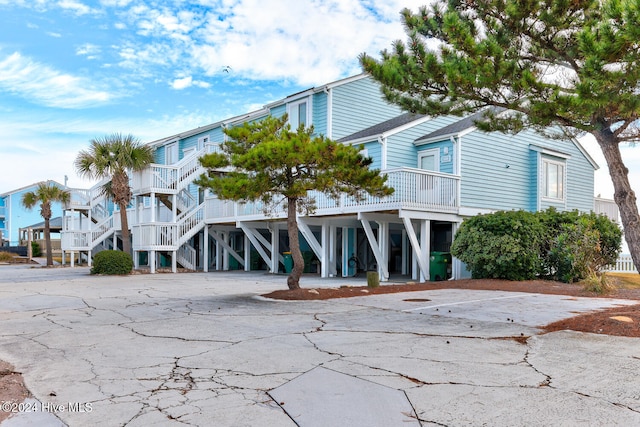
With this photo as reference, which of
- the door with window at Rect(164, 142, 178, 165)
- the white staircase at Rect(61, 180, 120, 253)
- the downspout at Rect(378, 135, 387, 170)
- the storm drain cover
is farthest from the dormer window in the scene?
the storm drain cover

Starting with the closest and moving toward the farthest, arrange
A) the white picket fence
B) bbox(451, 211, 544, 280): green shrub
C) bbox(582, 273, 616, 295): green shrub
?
bbox(582, 273, 616, 295): green shrub → bbox(451, 211, 544, 280): green shrub → the white picket fence

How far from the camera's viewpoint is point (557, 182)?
22.6 meters

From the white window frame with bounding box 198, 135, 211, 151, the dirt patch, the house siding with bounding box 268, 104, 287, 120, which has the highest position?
the house siding with bounding box 268, 104, 287, 120

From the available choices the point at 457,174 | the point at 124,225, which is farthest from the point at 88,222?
the point at 457,174

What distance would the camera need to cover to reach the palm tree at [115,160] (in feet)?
71.7

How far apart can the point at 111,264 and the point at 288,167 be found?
12.0 meters

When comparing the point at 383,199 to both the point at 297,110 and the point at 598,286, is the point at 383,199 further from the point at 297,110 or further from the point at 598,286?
the point at 297,110

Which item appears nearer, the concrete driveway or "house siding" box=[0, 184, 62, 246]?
the concrete driveway

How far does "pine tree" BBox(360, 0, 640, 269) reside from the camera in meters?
7.34

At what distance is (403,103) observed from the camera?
996 cm

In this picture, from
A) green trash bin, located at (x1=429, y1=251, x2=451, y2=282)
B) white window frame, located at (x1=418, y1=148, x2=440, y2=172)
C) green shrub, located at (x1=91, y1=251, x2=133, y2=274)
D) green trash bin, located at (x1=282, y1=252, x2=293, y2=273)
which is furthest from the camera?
green trash bin, located at (x1=282, y1=252, x2=293, y2=273)

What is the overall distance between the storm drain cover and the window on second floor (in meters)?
19.3

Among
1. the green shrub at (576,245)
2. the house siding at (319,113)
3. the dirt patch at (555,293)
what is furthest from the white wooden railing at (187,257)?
the green shrub at (576,245)

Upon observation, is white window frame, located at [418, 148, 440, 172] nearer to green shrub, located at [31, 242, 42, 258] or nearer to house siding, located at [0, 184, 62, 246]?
green shrub, located at [31, 242, 42, 258]
